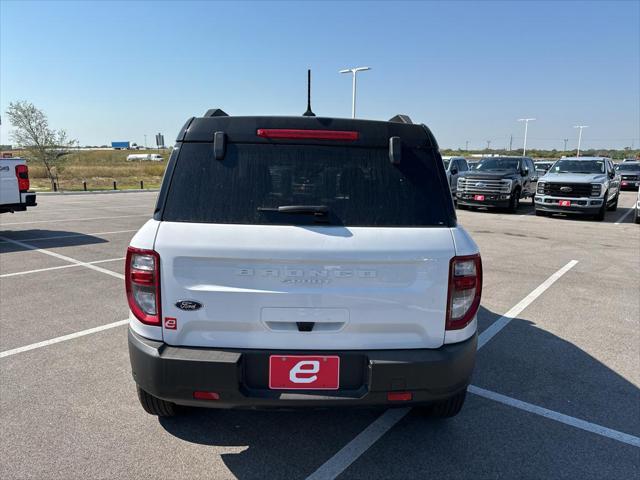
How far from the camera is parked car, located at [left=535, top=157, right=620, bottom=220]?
48.2ft

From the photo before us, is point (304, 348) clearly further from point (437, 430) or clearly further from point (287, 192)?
point (437, 430)

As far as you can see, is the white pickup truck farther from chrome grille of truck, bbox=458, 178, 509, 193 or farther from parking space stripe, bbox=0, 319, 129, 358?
chrome grille of truck, bbox=458, 178, 509, 193

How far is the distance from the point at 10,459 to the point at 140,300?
4.35 feet

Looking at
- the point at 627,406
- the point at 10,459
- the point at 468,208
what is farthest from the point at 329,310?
the point at 468,208

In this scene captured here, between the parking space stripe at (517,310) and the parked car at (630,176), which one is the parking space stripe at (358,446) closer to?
the parking space stripe at (517,310)

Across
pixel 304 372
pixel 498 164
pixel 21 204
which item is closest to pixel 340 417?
pixel 304 372

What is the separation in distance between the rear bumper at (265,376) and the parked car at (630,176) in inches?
1335

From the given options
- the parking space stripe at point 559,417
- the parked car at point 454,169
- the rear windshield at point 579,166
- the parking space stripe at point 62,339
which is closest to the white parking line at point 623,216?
the rear windshield at point 579,166

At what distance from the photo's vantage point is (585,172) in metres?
16.0

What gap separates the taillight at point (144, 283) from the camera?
7.67ft

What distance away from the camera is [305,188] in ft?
8.03

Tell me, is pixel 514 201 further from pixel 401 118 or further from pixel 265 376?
pixel 265 376

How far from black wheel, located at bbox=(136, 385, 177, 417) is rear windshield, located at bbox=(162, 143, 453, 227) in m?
1.19

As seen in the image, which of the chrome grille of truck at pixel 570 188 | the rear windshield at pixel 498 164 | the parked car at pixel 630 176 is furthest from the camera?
the parked car at pixel 630 176
